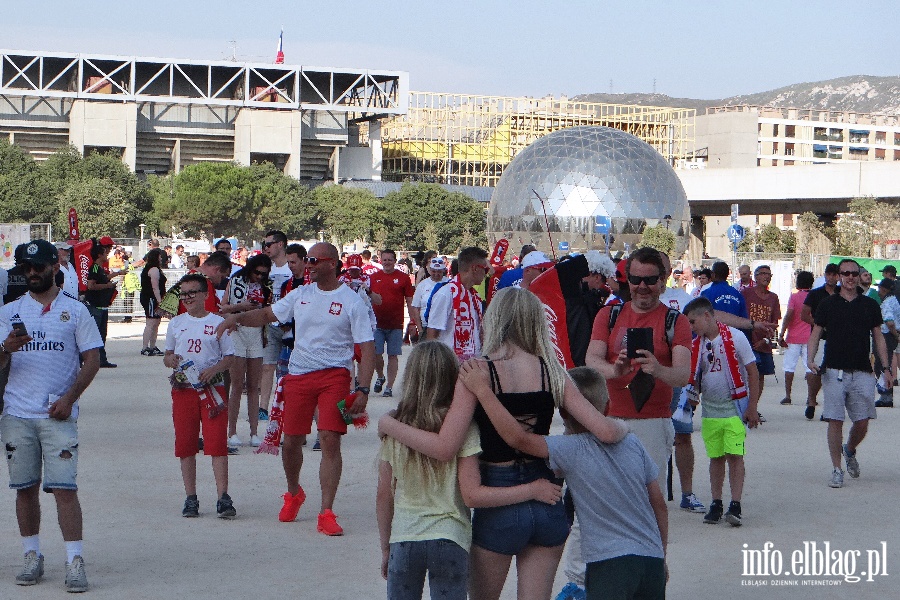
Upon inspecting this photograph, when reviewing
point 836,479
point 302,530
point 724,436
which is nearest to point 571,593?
point 302,530

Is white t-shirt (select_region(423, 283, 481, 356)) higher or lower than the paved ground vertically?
higher

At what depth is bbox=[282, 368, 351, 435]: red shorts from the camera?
7.89 m

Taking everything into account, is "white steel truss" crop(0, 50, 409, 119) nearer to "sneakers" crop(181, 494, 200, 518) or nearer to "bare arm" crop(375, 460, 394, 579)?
"sneakers" crop(181, 494, 200, 518)

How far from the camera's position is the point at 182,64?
11088 centimetres

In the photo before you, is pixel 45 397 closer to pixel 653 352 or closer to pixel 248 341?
pixel 653 352

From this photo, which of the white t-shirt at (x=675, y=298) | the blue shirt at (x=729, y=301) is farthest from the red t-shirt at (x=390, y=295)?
the white t-shirt at (x=675, y=298)

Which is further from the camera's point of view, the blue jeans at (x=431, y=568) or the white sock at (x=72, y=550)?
the white sock at (x=72, y=550)

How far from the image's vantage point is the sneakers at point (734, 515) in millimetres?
8172

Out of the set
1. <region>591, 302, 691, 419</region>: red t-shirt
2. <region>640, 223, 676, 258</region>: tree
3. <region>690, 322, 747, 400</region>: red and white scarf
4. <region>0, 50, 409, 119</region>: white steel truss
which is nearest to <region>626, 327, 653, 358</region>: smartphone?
<region>591, 302, 691, 419</region>: red t-shirt

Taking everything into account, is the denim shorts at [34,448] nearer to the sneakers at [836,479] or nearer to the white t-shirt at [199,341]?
the white t-shirt at [199,341]

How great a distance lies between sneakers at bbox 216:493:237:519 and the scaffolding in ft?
348

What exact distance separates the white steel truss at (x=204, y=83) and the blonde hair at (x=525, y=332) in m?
106

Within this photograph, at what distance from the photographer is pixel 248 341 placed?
37.2 feet

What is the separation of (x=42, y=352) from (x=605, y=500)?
3.52 m
